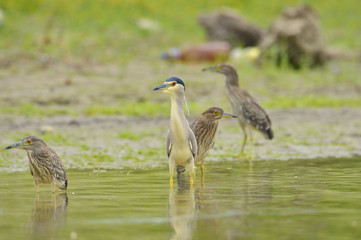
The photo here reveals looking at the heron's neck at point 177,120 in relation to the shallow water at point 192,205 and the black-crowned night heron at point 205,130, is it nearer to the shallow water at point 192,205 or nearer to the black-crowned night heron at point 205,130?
the shallow water at point 192,205

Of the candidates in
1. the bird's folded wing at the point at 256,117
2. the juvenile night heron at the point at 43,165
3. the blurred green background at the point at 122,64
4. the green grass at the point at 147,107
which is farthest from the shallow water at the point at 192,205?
the blurred green background at the point at 122,64

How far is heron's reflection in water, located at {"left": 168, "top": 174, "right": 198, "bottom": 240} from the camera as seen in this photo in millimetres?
5762

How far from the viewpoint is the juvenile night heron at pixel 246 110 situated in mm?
12195

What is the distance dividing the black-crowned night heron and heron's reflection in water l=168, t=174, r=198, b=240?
2.35ft

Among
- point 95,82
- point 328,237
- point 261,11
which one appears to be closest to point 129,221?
point 328,237

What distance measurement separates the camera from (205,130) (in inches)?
378

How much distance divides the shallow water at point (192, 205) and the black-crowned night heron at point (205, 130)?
32 cm

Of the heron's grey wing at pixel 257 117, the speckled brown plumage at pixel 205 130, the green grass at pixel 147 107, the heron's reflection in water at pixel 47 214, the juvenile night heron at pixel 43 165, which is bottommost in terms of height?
the heron's reflection in water at pixel 47 214

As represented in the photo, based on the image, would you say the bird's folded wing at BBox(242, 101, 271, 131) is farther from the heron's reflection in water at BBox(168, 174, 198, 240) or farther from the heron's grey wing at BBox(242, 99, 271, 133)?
the heron's reflection in water at BBox(168, 174, 198, 240)

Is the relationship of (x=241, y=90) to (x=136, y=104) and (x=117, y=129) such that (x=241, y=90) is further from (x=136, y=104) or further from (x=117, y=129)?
(x=136, y=104)

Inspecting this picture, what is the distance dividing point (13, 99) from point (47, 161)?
23.4 ft

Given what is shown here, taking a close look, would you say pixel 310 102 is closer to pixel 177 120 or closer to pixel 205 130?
pixel 205 130

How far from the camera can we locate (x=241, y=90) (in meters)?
12.7

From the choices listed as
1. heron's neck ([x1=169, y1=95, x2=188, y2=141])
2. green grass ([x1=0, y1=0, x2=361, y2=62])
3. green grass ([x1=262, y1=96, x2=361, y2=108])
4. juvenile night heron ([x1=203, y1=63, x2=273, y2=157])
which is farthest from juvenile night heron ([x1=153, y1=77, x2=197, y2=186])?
green grass ([x1=0, y1=0, x2=361, y2=62])
